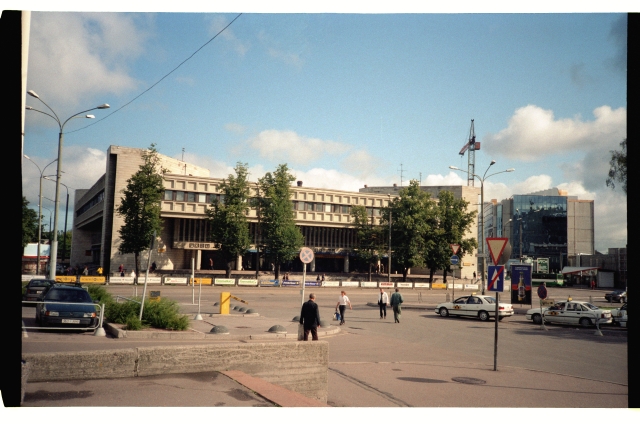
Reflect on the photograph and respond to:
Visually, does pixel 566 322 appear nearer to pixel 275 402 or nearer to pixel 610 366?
pixel 610 366

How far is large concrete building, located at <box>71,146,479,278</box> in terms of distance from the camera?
57250 millimetres

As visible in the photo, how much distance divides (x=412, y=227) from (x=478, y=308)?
33.8m

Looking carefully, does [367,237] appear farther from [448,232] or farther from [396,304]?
[396,304]

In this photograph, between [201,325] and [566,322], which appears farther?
[566,322]

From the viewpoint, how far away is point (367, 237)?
63500mm

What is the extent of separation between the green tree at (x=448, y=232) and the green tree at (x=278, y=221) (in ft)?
55.5

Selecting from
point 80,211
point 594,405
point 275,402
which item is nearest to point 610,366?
point 594,405

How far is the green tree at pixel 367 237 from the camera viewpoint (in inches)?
2469

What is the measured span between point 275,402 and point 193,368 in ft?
6.53

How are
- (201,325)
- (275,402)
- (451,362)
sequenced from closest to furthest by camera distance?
(275,402)
(451,362)
(201,325)

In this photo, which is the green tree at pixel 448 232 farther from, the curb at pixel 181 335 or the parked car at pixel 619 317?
the curb at pixel 181 335

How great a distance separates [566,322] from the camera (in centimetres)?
2334

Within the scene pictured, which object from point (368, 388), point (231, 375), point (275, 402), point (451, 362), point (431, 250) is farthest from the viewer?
point (431, 250)

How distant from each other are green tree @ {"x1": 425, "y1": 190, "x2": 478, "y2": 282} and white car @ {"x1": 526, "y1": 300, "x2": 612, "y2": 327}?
118 feet
